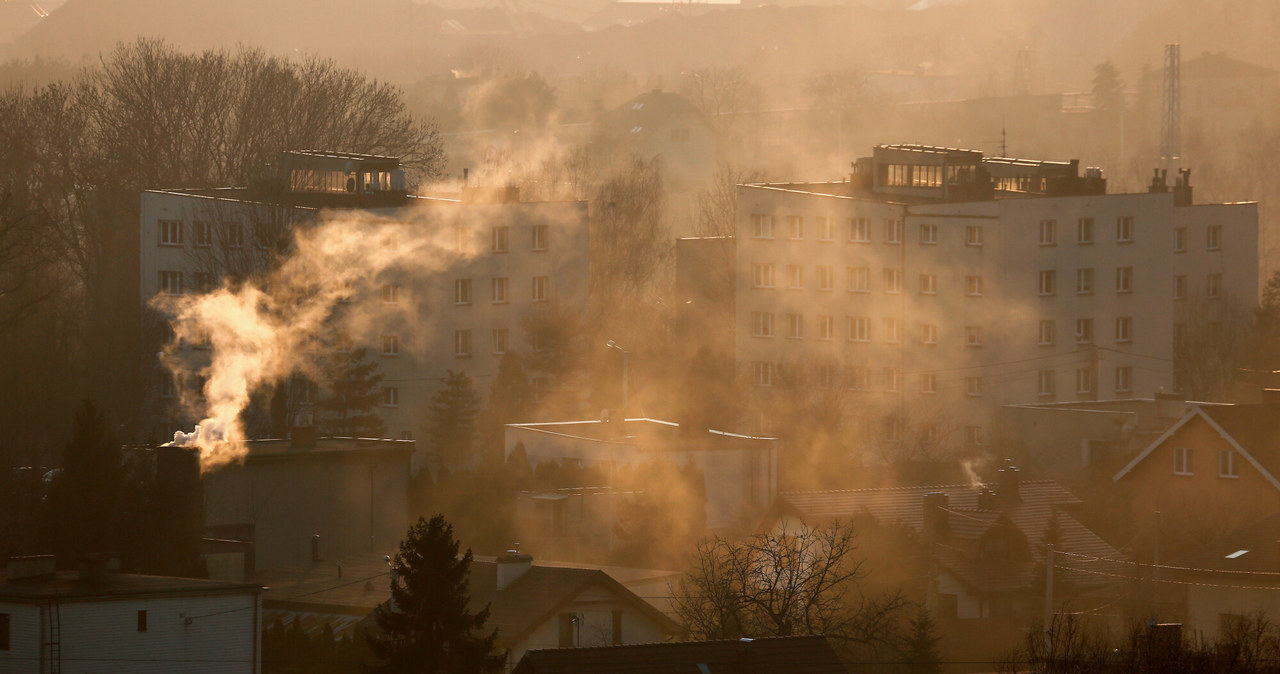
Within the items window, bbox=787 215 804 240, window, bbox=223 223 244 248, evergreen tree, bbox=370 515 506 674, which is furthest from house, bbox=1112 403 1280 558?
window, bbox=223 223 244 248

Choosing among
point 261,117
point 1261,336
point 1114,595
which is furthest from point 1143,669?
point 261,117

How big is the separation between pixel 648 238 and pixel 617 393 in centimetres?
2886

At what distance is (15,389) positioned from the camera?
46469mm

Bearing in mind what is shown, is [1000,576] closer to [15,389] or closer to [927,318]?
[927,318]

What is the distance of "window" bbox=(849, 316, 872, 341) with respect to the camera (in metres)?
55.8

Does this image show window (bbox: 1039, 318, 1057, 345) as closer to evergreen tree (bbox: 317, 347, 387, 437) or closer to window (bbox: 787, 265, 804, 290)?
window (bbox: 787, 265, 804, 290)

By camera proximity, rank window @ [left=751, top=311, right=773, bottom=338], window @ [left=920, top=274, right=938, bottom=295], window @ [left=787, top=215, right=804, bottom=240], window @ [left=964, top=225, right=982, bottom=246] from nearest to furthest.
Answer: window @ [left=964, top=225, right=982, bottom=246] < window @ [left=920, top=274, right=938, bottom=295] < window @ [left=787, top=215, right=804, bottom=240] < window @ [left=751, top=311, right=773, bottom=338]

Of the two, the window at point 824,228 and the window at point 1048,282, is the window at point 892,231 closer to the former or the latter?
the window at point 824,228

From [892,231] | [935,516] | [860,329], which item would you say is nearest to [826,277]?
[860,329]

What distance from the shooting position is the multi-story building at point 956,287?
172 feet

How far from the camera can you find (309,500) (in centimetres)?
3531

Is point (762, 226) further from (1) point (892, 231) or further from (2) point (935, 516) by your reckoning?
(2) point (935, 516)

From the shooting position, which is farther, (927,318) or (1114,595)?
(927,318)

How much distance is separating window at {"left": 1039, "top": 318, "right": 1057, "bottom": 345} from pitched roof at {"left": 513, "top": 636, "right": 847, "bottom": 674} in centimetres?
3351
